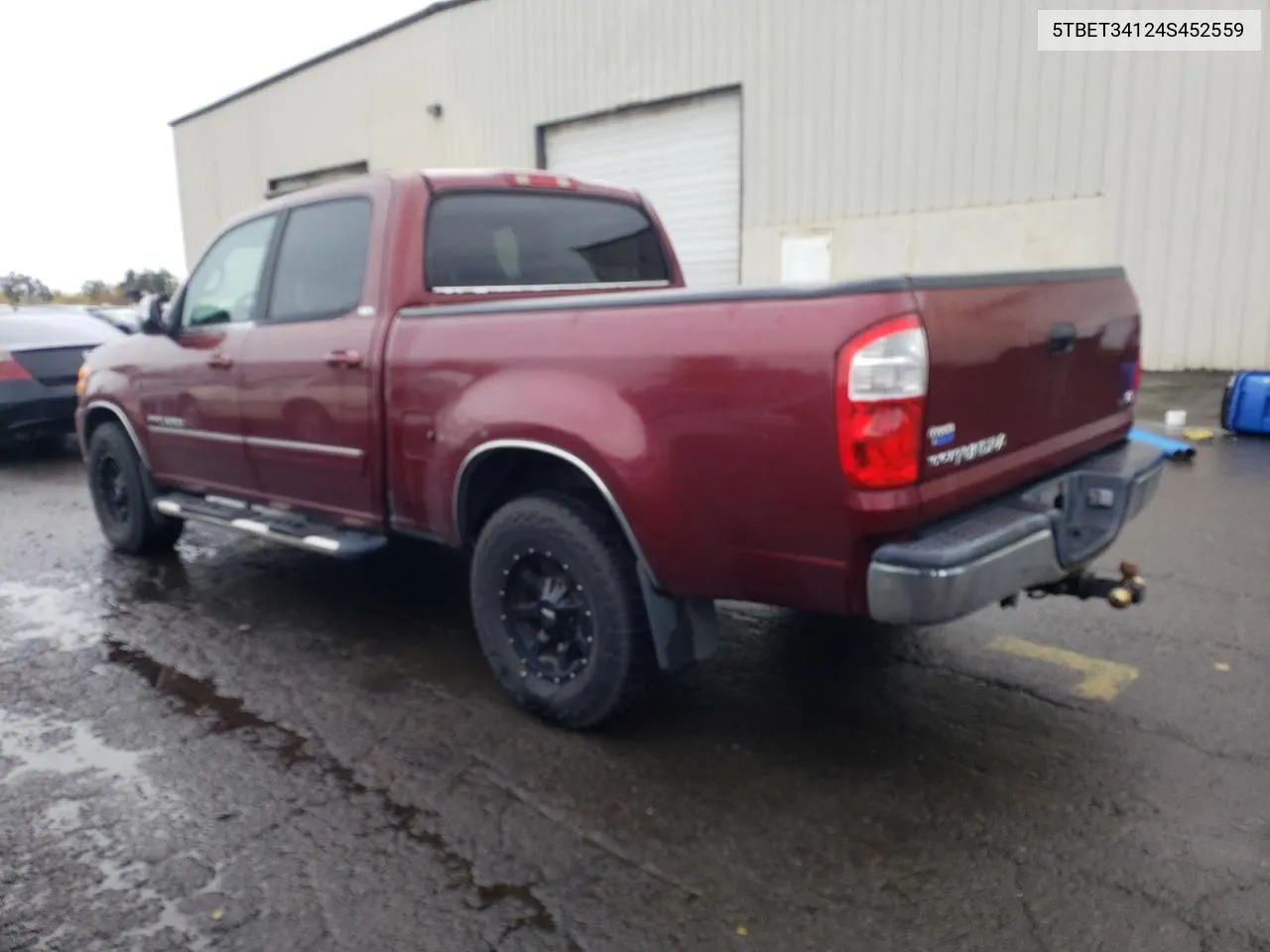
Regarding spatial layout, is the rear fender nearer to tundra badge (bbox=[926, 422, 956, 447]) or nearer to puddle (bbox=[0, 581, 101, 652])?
tundra badge (bbox=[926, 422, 956, 447])

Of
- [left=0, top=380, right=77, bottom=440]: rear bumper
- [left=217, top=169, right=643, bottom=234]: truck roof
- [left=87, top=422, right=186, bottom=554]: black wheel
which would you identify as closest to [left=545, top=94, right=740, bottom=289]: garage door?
[left=0, top=380, right=77, bottom=440]: rear bumper

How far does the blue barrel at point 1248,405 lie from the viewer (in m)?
8.42

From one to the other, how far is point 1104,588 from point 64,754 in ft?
11.6

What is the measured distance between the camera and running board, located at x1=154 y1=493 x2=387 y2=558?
3.98 meters

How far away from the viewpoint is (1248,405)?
8492 mm

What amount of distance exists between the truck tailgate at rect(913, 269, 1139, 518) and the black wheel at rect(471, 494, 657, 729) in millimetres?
1026

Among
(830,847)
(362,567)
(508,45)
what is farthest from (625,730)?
(508,45)

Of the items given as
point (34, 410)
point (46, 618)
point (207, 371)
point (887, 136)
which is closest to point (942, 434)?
point (207, 371)

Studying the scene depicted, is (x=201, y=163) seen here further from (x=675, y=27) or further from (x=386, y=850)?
(x=386, y=850)

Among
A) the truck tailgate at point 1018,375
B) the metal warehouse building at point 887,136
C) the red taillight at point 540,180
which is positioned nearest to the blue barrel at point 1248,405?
the metal warehouse building at point 887,136

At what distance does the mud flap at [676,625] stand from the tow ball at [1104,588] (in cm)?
101

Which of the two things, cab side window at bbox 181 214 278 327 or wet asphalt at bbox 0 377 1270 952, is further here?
cab side window at bbox 181 214 278 327

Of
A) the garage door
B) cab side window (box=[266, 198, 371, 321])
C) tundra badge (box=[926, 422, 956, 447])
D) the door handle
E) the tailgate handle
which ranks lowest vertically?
tundra badge (box=[926, 422, 956, 447])

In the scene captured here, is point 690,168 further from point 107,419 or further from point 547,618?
point 547,618
